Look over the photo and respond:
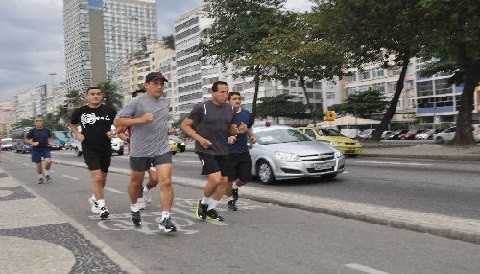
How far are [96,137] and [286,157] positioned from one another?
506 centimetres

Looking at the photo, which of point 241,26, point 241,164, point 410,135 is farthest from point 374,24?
point 410,135

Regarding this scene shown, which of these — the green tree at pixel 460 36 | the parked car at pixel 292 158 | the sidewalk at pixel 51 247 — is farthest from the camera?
the green tree at pixel 460 36

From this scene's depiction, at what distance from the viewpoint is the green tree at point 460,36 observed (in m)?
18.4

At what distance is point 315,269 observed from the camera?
4707 mm

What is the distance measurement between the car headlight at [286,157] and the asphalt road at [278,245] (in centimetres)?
344

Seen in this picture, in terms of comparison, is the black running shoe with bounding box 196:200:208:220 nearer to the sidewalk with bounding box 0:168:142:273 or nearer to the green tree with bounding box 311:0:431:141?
the sidewalk with bounding box 0:168:142:273

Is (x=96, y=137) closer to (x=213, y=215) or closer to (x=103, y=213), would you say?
(x=103, y=213)

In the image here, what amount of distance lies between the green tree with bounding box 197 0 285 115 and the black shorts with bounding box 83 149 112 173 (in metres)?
27.3

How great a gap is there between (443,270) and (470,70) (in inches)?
807

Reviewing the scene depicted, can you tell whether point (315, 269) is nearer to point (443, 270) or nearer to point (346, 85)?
point (443, 270)

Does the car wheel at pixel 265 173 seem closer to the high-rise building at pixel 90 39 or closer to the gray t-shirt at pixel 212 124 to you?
the gray t-shirt at pixel 212 124

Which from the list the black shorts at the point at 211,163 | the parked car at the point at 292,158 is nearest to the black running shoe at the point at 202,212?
the black shorts at the point at 211,163

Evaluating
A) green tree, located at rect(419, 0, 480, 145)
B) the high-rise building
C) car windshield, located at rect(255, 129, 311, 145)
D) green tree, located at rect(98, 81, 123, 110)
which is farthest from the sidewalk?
green tree, located at rect(98, 81, 123, 110)

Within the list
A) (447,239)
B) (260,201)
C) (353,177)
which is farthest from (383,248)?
(353,177)
